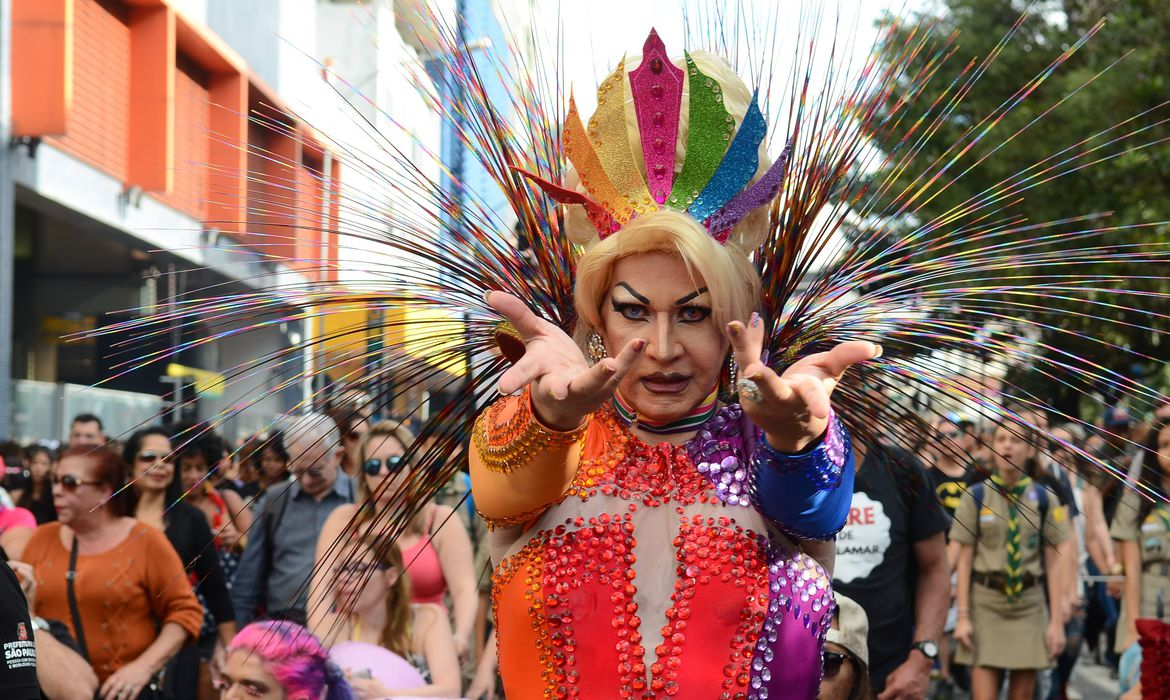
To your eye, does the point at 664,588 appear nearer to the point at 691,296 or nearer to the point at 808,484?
the point at 808,484

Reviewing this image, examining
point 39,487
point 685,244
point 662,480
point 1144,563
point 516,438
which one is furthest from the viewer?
point 39,487

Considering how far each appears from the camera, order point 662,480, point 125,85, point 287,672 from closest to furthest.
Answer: point 662,480 → point 287,672 → point 125,85

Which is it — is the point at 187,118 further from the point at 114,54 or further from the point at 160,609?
the point at 160,609

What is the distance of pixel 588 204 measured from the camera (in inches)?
105

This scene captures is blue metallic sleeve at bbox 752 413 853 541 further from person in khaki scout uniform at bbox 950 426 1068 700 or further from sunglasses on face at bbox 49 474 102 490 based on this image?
person in khaki scout uniform at bbox 950 426 1068 700

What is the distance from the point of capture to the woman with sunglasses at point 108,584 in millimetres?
5418

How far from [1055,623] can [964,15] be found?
1792 centimetres

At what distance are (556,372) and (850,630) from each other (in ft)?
6.08

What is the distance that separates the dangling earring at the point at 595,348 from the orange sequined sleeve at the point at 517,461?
7.8 inches

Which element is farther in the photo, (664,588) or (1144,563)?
(1144,563)

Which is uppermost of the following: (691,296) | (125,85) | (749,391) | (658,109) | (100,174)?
(125,85)

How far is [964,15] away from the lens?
916 inches

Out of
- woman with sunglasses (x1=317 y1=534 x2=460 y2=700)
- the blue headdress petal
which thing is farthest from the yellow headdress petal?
woman with sunglasses (x1=317 y1=534 x2=460 y2=700)

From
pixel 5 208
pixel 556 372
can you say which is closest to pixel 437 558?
pixel 556 372
